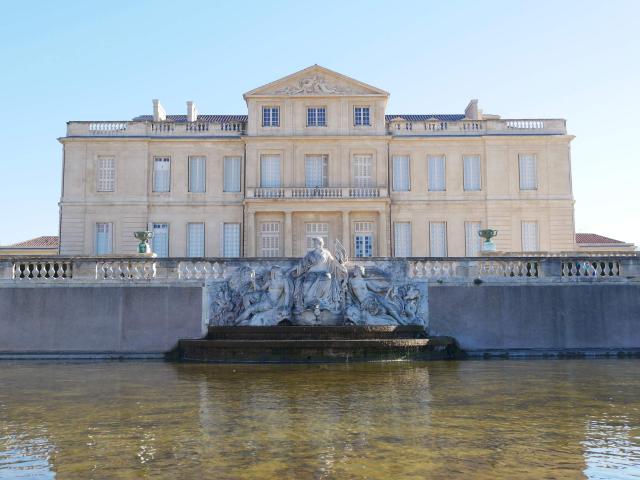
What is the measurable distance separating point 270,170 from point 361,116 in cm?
569

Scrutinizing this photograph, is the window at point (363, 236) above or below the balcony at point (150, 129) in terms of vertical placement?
below

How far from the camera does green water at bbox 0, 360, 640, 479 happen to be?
5.65 m

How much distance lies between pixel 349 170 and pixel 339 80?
4.96 meters

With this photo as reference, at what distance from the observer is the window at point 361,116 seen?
117 ft

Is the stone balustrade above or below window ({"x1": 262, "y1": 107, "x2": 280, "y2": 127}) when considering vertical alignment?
below

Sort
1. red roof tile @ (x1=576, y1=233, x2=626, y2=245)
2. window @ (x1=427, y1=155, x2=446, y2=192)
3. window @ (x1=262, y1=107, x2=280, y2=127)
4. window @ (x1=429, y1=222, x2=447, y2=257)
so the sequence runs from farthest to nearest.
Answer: red roof tile @ (x1=576, y1=233, x2=626, y2=245), window @ (x1=262, y1=107, x2=280, y2=127), window @ (x1=427, y1=155, x2=446, y2=192), window @ (x1=429, y1=222, x2=447, y2=257)

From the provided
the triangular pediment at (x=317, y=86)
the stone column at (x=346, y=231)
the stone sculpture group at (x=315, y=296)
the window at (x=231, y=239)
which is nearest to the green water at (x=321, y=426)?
the stone sculpture group at (x=315, y=296)

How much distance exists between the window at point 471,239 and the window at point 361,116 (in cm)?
759

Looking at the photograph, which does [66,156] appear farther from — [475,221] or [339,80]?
[475,221]

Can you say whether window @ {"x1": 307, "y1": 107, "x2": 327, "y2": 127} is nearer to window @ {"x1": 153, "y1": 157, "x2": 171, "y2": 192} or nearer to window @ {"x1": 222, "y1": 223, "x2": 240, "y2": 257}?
window @ {"x1": 222, "y1": 223, "x2": 240, "y2": 257}

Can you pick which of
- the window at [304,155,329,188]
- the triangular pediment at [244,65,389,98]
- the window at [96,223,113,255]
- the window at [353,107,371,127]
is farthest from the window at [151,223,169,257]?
the window at [353,107,371,127]

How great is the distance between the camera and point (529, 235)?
3466 centimetres

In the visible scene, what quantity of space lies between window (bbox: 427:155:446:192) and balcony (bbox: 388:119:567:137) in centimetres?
131

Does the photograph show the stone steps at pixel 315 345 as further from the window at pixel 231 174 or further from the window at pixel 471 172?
the window at pixel 471 172
